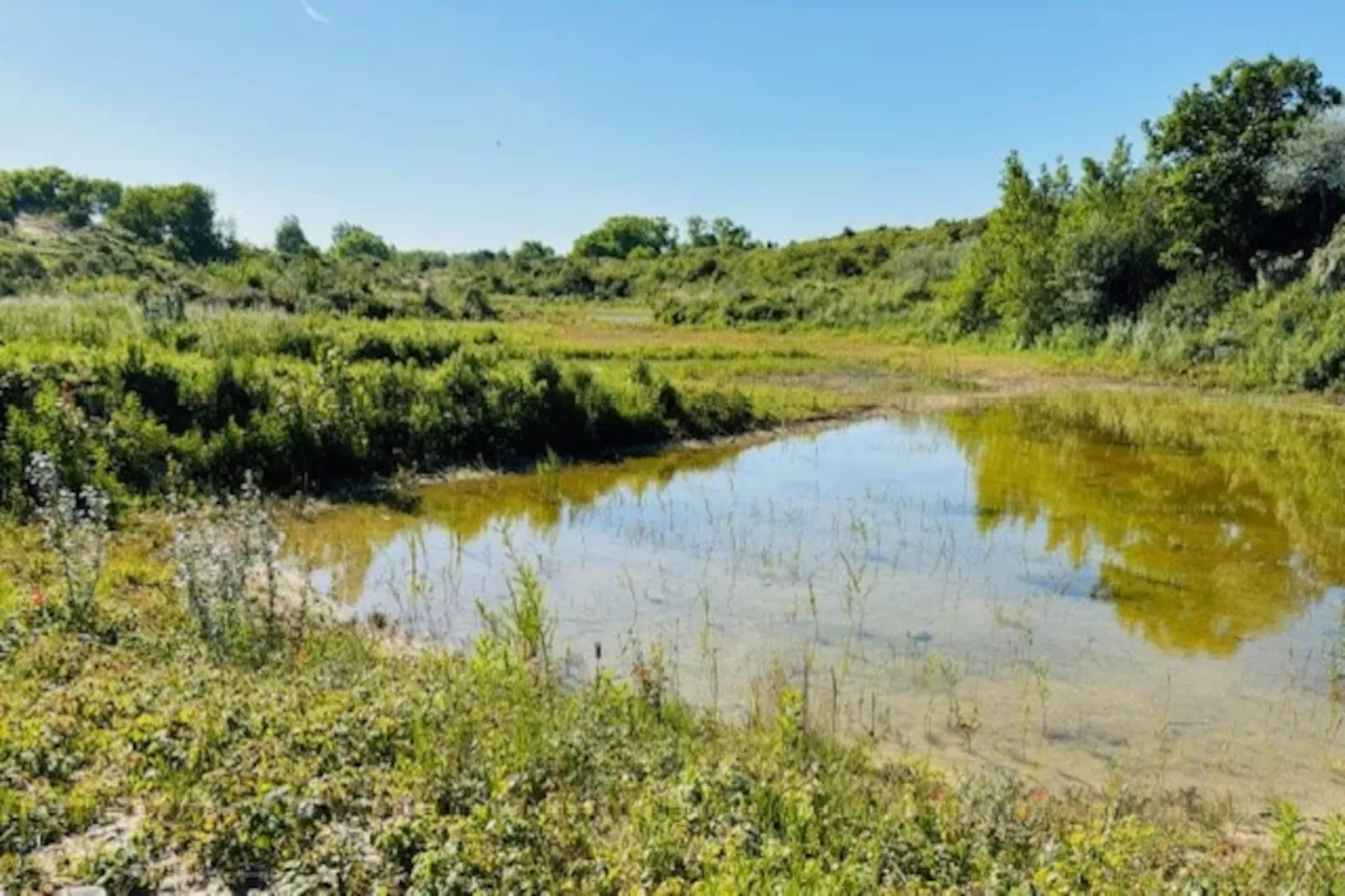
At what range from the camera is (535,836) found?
14.1 feet

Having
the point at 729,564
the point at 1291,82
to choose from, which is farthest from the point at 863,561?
the point at 1291,82

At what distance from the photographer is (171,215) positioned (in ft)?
339

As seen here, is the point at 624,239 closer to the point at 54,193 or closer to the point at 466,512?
the point at 54,193

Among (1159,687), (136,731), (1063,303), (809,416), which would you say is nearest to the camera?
(136,731)

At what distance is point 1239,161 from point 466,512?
34851 mm

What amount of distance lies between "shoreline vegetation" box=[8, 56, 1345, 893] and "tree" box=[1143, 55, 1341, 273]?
813mm

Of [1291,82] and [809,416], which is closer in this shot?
[809,416]

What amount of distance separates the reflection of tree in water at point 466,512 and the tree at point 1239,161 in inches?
1105

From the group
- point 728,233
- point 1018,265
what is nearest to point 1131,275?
point 1018,265

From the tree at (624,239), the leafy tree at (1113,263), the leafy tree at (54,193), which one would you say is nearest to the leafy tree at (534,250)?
the tree at (624,239)

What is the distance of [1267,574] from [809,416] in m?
12.1

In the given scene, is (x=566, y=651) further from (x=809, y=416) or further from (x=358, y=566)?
(x=809, y=416)

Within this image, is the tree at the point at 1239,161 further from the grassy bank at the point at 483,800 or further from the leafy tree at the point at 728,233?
the leafy tree at the point at 728,233

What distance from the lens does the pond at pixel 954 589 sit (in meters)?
6.95
